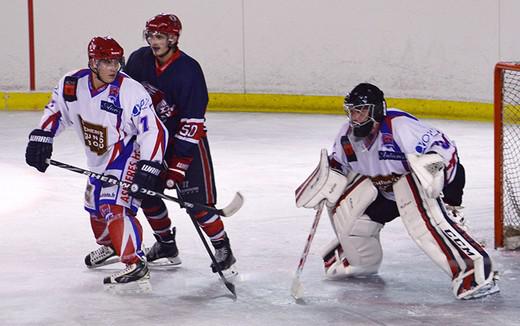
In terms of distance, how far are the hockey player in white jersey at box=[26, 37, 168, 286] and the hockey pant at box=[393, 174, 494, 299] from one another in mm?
929

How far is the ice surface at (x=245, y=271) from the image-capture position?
418cm

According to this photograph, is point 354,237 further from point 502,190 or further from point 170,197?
point 502,190

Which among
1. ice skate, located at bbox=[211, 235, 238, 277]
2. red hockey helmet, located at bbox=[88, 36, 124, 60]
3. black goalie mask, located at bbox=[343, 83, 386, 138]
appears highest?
red hockey helmet, located at bbox=[88, 36, 124, 60]

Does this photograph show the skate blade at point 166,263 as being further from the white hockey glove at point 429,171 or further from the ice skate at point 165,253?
the white hockey glove at point 429,171

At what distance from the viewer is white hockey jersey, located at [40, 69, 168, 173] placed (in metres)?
4.38

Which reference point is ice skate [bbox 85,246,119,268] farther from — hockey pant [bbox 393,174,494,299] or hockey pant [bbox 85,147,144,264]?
hockey pant [bbox 393,174,494,299]

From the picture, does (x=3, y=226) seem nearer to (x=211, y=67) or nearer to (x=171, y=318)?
(x=171, y=318)

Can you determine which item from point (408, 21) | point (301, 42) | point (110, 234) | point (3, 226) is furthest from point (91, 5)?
point (110, 234)

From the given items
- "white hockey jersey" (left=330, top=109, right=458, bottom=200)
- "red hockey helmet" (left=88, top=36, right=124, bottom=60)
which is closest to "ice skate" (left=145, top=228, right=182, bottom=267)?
"white hockey jersey" (left=330, top=109, right=458, bottom=200)

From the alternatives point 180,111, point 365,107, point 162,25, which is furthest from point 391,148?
point 162,25

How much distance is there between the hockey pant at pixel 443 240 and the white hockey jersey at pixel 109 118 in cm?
93

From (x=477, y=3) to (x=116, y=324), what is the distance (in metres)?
5.64

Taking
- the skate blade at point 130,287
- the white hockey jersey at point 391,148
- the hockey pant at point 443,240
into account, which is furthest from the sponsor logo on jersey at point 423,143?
the skate blade at point 130,287

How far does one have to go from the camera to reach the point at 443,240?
438cm
